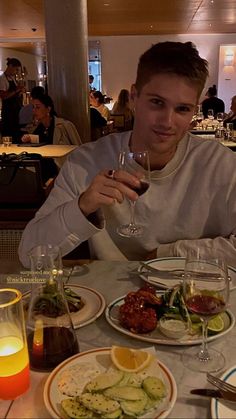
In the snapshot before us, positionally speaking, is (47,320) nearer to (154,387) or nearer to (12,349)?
(12,349)

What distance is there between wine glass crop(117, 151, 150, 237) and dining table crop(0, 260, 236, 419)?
0.42 ft

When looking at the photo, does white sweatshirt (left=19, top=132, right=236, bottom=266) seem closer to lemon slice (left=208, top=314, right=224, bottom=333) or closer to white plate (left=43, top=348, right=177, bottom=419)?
lemon slice (left=208, top=314, right=224, bottom=333)

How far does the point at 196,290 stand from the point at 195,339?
0.14 meters

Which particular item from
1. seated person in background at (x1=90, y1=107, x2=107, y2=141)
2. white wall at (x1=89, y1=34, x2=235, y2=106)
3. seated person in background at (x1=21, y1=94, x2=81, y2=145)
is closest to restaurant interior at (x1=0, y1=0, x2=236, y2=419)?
seated person in background at (x1=21, y1=94, x2=81, y2=145)

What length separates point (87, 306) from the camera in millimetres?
1260

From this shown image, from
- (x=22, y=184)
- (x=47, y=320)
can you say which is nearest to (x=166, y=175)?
(x=47, y=320)

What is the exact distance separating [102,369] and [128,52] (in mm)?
16222

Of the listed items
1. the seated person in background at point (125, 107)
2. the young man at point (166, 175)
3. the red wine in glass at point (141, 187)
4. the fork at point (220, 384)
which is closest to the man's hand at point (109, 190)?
the red wine in glass at point (141, 187)

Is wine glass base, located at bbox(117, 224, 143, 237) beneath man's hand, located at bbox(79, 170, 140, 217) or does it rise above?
beneath

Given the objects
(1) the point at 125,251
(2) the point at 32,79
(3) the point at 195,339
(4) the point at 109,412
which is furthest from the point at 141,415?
(2) the point at 32,79

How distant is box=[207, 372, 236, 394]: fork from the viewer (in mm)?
890

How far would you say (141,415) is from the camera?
2.63 feet

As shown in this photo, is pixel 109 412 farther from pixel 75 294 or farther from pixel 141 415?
pixel 75 294

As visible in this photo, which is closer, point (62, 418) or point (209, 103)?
point (62, 418)
